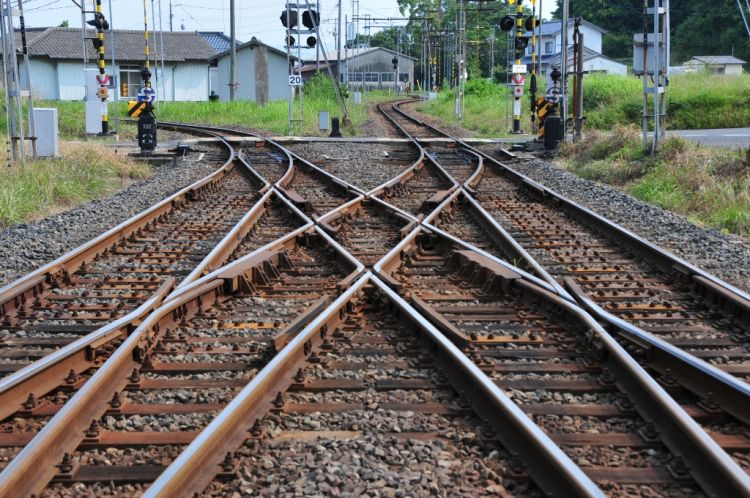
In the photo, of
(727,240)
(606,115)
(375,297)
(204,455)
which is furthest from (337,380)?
(606,115)

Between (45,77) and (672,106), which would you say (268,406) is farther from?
(45,77)

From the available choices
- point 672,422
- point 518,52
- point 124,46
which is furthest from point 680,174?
point 124,46

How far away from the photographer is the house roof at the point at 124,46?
54.3 metres

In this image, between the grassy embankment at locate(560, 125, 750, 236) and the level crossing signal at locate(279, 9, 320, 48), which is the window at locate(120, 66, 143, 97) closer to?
A: the level crossing signal at locate(279, 9, 320, 48)

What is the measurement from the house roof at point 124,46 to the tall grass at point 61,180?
3949cm

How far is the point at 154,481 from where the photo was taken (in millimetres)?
3178

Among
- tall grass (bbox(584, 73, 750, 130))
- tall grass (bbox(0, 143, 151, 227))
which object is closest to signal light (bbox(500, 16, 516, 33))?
tall grass (bbox(584, 73, 750, 130))

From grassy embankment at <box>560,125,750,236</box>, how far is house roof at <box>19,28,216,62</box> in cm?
4130

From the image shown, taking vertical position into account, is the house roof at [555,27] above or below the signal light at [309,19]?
above

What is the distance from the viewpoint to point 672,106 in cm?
2739

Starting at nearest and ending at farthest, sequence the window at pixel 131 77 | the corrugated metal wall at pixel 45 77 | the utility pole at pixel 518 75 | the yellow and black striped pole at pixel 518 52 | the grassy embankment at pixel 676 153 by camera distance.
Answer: the grassy embankment at pixel 676 153 < the utility pole at pixel 518 75 < the yellow and black striped pole at pixel 518 52 < the corrugated metal wall at pixel 45 77 < the window at pixel 131 77

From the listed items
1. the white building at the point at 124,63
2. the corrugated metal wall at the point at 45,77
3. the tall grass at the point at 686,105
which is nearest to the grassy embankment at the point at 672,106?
the tall grass at the point at 686,105

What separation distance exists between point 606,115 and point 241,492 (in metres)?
23.9

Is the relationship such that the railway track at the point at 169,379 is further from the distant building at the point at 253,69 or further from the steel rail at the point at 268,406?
the distant building at the point at 253,69
